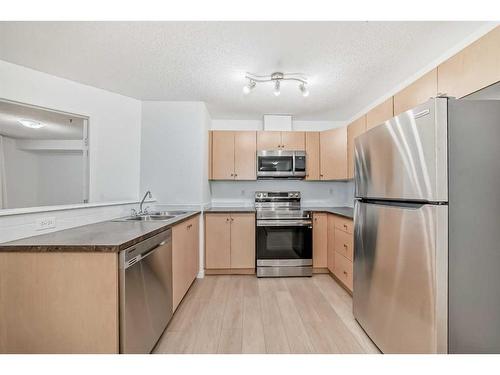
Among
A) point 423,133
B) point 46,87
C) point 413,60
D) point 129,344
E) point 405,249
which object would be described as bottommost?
point 129,344

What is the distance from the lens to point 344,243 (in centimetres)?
268

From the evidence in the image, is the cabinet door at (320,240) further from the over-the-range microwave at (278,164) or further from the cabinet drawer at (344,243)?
the over-the-range microwave at (278,164)

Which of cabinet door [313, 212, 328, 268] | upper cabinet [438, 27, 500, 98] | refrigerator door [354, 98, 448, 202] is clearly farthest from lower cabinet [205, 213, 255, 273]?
upper cabinet [438, 27, 500, 98]

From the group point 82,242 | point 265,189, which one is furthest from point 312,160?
point 82,242

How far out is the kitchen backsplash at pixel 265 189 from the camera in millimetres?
3744

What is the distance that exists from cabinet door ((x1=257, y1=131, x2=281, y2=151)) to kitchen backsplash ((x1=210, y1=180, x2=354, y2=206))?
57 centimetres

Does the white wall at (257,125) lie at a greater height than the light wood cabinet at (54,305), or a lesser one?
greater

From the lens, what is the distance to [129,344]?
128 centimetres

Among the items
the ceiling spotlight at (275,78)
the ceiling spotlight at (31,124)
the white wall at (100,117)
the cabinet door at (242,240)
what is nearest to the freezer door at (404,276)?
the ceiling spotlight at (275,78)

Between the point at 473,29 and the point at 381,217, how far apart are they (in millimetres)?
1473

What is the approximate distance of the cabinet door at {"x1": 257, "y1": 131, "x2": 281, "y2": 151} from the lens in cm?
348

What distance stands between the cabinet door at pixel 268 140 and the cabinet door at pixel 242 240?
107 cm
